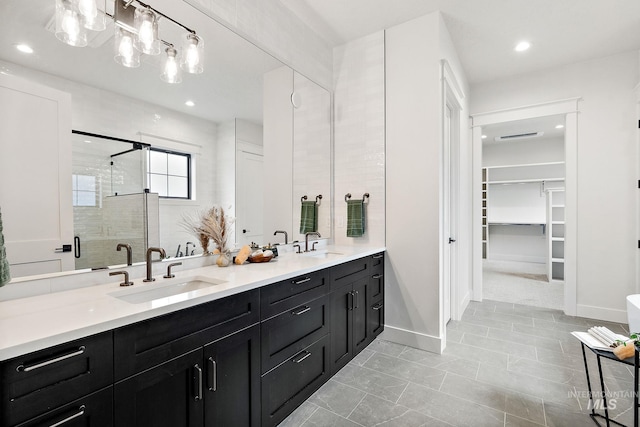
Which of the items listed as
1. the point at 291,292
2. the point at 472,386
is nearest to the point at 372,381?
the point at 472,386

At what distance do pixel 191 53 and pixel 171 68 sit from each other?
0.16m

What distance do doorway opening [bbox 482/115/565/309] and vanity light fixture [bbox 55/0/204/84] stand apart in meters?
5.47

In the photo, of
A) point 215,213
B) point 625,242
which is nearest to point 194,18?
point 215,213

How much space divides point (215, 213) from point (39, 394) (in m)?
1.27

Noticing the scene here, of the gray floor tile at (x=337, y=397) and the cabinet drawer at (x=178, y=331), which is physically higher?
the cabinet drawer at (x=178, y=331)

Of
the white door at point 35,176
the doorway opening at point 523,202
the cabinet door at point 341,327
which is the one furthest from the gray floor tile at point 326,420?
the doorway opening at point 523,202

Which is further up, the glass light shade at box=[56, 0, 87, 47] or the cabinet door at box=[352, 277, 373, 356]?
the glass light shade at box=[56, 0, 87, 47]

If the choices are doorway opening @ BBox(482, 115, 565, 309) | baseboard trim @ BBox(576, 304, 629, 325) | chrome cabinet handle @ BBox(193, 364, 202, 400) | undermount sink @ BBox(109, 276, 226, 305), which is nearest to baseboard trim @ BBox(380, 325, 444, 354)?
undermount sink @ BBox(109, 276, 226, 305)

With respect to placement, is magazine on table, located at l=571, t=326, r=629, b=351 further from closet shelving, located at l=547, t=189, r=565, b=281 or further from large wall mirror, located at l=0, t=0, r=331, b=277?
closet shelving, located at l=547, t=189, r=565, b=281

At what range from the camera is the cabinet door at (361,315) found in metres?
2.44

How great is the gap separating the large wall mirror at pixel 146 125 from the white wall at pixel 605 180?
3.63 m

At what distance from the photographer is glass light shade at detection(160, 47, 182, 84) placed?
1748mm

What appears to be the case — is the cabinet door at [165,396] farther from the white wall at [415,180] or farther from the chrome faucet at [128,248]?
the white wall at [415,180]

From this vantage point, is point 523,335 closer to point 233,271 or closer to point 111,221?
point 233,271
